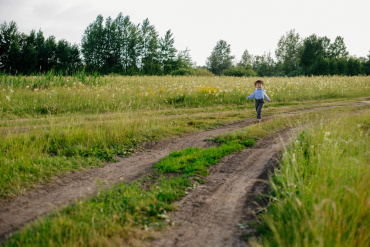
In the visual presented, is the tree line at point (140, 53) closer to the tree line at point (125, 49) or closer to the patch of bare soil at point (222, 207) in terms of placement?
the tree line at point (125, 49)

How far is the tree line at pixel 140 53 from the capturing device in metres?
54.3

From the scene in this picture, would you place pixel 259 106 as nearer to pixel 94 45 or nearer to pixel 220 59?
pixel 94 45

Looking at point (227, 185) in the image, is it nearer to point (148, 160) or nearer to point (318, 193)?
point (318, 193)

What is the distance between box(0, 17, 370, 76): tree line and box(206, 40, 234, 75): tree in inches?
429

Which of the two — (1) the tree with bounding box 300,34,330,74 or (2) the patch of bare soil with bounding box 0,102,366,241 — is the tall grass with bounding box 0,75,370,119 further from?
(1) the tree with bounding box 300,34,330,74

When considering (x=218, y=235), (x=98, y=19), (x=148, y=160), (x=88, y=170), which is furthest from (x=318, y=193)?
(x=98, y=19)

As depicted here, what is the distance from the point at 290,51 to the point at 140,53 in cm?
4143

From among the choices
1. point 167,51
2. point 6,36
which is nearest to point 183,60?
point 167,51

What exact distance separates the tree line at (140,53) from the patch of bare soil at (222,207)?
44.4 metres

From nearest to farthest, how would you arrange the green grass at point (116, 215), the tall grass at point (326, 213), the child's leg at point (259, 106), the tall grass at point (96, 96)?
the tall grass at point (326, 213), the green grass at point (116, 215), the child's leg at point (259, 106), the tall grass at point (96, 96)

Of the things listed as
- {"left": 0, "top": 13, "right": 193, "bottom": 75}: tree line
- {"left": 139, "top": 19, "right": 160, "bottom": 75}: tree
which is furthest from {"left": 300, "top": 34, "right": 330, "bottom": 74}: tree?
{"left": 139, "top": 19, "right": 160, "bottom": 75}: tree

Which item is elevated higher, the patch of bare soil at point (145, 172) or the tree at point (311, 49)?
the tree at point (311, 49)

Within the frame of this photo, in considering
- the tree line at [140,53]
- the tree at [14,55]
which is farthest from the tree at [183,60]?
the tree at [14,55]

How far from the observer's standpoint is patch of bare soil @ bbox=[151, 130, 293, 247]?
11.9 ft
